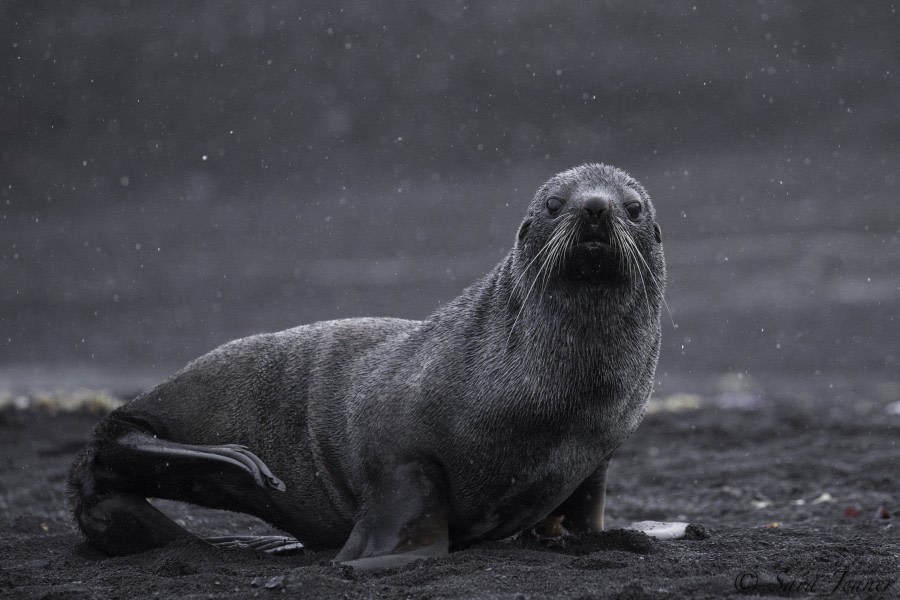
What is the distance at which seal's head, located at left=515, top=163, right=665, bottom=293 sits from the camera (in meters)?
4.83

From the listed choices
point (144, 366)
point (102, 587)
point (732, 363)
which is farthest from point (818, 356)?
point (102, 587)

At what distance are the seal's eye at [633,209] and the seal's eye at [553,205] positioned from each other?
293 mm

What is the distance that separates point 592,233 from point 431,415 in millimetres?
1042

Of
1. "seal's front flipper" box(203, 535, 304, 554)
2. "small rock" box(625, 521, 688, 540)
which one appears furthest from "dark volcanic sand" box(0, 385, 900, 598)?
"seal's front flipper" box(203, 535, 304, 554)

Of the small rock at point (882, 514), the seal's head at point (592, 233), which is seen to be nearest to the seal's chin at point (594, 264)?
the seal's head at point (592, 233)

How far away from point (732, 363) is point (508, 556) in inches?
454

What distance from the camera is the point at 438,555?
4.86m

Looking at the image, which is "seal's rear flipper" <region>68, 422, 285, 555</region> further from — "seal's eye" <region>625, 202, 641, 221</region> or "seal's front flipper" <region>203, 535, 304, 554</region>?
"seal's eye" <region>625, 202, 641, 221</region>

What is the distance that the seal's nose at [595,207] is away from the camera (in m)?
4.79

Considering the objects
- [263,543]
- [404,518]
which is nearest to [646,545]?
[404,518]

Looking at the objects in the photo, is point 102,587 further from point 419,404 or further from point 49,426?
point 49,426

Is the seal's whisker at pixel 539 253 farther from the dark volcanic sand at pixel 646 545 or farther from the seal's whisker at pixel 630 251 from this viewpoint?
the dark volcanic sand at pixel 646 545

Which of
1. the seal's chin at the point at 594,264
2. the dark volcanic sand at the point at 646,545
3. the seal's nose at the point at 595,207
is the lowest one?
the dark volcanic sand at the point at 646,545

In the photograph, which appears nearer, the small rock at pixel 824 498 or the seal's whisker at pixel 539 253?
the seal's whisker at pixel 539 253
